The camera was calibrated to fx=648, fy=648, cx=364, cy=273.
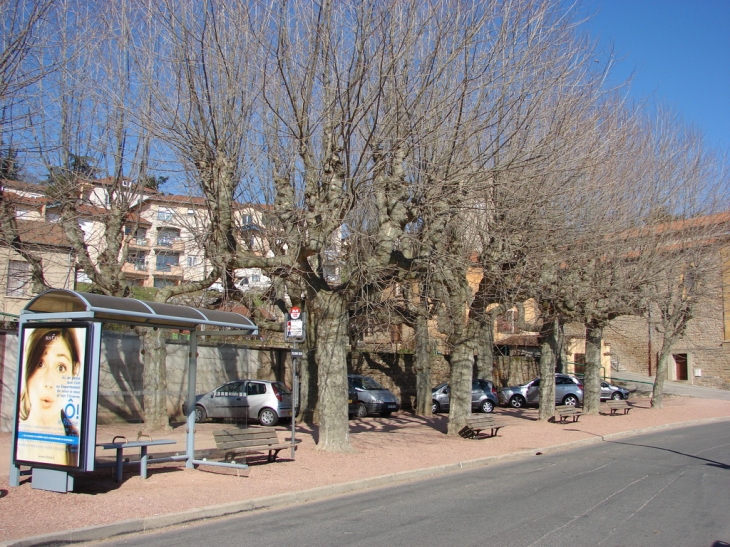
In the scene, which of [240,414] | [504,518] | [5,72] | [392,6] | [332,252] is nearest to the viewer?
[504,518]

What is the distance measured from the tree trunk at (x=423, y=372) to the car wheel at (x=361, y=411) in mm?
2486

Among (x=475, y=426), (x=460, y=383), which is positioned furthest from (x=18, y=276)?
(x=475, y=426)

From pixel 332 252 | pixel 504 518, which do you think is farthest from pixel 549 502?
pixel 332 252

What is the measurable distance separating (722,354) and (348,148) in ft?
119

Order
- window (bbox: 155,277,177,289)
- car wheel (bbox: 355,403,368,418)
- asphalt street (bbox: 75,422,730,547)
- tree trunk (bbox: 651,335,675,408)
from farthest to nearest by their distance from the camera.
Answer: tree trunk (bbox: 651,335,675,408)
car wheel (bbox: 355,403,368,418)
window (bbox: 155,277,177,289)
asphalt street (bbox: 75,422,730,547)

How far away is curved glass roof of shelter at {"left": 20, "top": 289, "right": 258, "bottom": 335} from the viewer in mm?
8695

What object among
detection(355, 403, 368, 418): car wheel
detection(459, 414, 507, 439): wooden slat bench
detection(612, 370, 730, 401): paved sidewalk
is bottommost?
detection(612, 370, 730, 401): paved sidewalk

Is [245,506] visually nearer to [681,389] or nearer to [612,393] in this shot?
[612,393]

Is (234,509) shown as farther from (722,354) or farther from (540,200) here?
(722,354)

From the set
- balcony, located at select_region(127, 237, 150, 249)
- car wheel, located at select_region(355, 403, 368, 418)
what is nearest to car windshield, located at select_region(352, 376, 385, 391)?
car wheel, located at select_region(355, 403, 368, 418)

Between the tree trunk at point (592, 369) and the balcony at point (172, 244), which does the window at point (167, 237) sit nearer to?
the balcony at point (172, 244)

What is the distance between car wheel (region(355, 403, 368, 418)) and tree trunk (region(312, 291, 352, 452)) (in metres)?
9.45

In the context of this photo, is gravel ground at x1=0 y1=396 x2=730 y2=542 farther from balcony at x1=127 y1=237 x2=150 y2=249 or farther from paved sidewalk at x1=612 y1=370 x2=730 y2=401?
paved sidewalk at x1=612 y1=370 x2=730 y2=401

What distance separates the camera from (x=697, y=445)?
16.9 m
